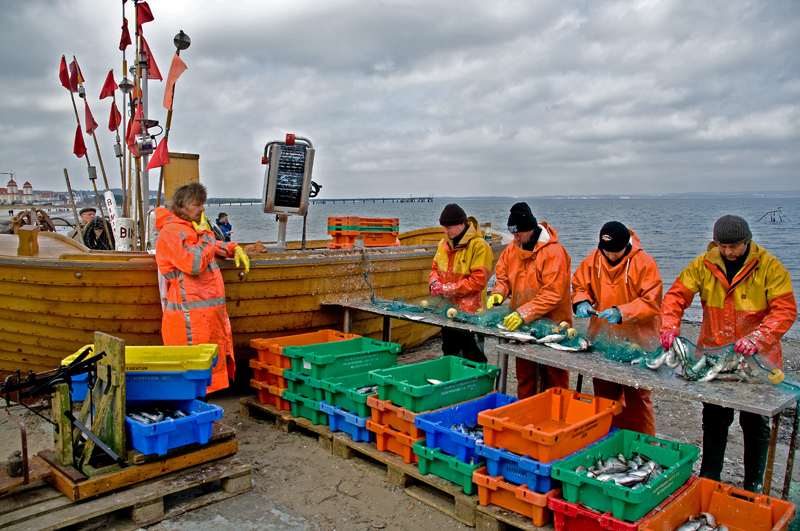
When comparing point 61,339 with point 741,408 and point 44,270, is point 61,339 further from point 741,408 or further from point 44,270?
point 741,408

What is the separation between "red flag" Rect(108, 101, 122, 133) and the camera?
9.98m

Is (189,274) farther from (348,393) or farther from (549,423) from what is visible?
(549,423)

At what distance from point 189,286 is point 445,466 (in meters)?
2.65

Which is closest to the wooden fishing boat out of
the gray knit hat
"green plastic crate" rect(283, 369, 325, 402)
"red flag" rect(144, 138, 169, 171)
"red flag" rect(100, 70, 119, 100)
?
"green plastic crate" rect(283, 369, 325, 402)

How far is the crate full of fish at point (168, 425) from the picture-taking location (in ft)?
12.0

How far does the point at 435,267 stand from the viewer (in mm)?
5707

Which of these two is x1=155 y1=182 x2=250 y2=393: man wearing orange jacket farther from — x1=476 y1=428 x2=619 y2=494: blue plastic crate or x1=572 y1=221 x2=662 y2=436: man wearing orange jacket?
x1=572 y1=221 x2=662 y2=436: man wearing orange jacket

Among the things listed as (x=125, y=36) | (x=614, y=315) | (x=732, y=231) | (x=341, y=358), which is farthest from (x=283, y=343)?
(x=125, y=36)

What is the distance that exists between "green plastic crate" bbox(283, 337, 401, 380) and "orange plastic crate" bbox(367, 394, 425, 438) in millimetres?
619

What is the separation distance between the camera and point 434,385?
405 cm

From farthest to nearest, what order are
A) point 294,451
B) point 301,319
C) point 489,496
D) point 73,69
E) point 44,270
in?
1. point 73,69
2. point 301,319
3. point 44,270
4. point 294,451
5. point 489,496

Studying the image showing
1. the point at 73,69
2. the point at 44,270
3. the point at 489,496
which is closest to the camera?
→ the point at 489,496

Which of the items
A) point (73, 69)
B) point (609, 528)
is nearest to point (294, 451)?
point (609, 528)

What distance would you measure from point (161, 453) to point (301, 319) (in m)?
2.69
